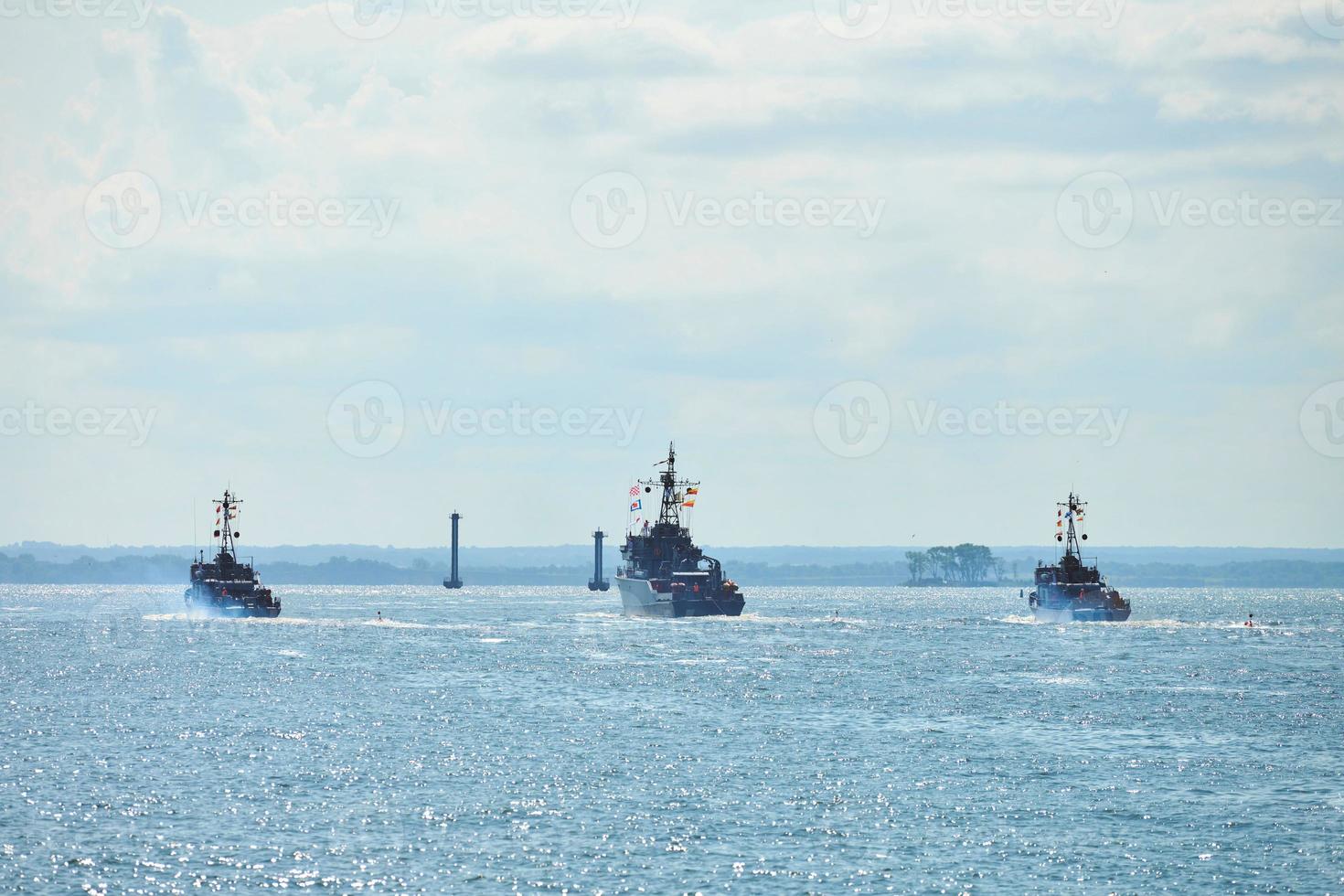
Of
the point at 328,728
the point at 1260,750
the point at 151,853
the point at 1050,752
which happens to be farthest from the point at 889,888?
the point at 328,728

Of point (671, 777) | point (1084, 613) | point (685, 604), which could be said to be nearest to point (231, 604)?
point (685, 604)

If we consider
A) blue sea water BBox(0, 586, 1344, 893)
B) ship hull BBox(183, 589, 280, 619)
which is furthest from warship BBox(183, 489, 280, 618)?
blue sea water BBox(0, 586, 1344, 893)

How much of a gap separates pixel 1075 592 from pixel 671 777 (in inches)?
4696

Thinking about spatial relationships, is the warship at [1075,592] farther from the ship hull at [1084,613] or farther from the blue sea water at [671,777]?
the blue sea water at [671,777]

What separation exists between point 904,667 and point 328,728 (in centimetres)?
5253

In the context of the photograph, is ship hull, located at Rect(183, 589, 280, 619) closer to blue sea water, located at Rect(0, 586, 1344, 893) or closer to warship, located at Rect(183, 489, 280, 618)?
warship, located at Rect(183, 489, 280, 618)

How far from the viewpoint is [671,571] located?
623ft

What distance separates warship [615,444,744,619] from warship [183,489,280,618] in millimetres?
40650

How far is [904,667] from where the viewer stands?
391 feet

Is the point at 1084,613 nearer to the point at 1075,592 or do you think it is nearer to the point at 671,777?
the point at 1075,592

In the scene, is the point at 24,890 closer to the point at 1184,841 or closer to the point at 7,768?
the point at 7,768

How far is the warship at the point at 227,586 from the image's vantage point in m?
184

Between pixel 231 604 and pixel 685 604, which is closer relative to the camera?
pixel 685 604

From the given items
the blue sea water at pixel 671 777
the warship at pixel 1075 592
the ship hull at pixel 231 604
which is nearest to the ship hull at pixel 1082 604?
the warship at pixel 1075 592
